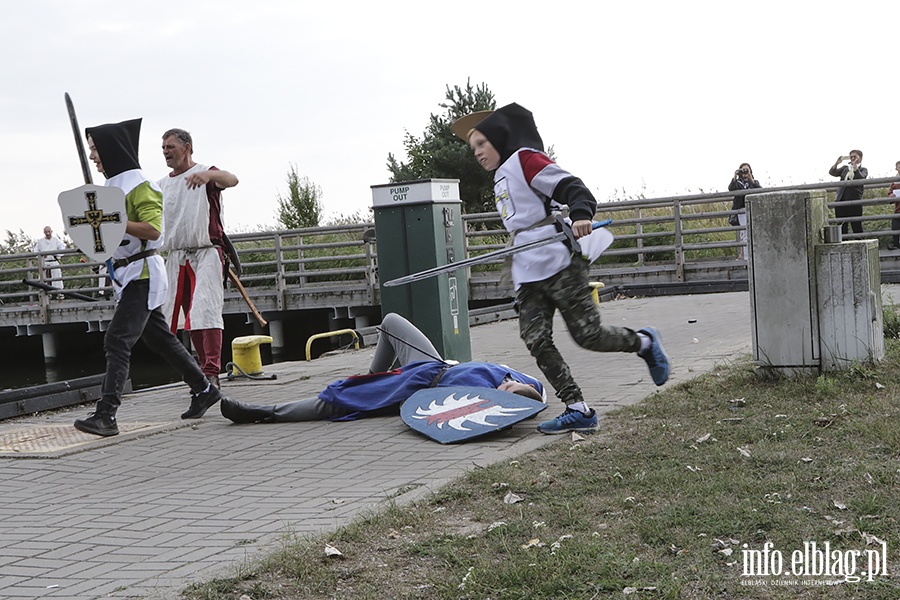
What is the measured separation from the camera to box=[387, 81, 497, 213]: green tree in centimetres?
4069

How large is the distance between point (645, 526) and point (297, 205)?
34.1 metres

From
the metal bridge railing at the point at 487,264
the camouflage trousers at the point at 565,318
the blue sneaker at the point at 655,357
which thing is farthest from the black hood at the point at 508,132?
the metal bridge railing at the point at 487,264

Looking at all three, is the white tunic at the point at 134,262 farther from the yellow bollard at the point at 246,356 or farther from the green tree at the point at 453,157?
the green tree at the point at 453,157

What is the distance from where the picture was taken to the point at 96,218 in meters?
7.29

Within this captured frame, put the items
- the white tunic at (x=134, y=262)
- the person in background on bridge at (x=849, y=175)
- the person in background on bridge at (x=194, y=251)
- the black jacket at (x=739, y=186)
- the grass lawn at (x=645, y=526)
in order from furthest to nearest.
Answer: the black jacket at (x=739, y=186), the person in background on bridge at (x=849, y=175), the person in background on bridge at (x=194, y=251), the white tunic at (x=134, y=262), the grass lawn at (x=645, y=526)

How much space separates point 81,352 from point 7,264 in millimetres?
3795

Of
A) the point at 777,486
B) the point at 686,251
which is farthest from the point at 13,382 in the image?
the point at 777,486

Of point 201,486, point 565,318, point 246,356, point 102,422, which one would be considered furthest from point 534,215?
point 246,356

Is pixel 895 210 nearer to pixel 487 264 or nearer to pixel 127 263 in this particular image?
pixel 487 264

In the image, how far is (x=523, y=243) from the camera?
6.35m

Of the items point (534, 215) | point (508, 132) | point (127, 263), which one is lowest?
point (127, 263)

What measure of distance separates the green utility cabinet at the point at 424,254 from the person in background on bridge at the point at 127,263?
2190 millimetres

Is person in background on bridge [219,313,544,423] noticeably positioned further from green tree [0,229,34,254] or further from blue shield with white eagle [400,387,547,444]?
green tree [0,229,34,254]

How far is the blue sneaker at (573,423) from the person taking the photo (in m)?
6.16
